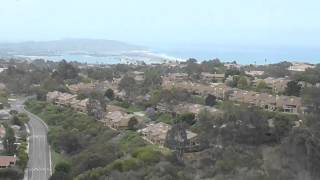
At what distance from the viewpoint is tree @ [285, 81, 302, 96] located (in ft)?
90.6

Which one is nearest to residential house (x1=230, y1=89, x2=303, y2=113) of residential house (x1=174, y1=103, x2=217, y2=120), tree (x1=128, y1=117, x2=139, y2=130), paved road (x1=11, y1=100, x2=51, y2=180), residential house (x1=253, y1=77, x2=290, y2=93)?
residential house (x1=253, y1=77, x2=290, y2=93)

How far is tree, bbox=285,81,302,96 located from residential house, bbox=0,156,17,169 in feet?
44.4

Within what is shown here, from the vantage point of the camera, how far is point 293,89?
27.8 m

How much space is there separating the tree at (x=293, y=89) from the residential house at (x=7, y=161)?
1354 cm

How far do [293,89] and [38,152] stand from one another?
40.0 feet

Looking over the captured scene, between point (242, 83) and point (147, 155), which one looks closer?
point (147, 155)

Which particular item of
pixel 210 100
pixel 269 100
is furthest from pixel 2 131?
pixel 269 100

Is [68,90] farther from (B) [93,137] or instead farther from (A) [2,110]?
(B) [93,137]

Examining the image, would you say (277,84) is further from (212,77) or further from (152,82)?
(152,82)

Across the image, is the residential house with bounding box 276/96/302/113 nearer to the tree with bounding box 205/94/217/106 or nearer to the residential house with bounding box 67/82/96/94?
the tree with bounding box 205/94/217/106

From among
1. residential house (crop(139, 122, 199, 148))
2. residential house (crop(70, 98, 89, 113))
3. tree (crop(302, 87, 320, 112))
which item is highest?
tree (crop(302, 87, 320, 112))

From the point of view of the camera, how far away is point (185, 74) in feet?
140

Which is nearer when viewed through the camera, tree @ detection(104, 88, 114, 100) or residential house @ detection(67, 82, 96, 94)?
tree @ detection(104, 88, 114, 100)

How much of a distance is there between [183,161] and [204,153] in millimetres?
918
